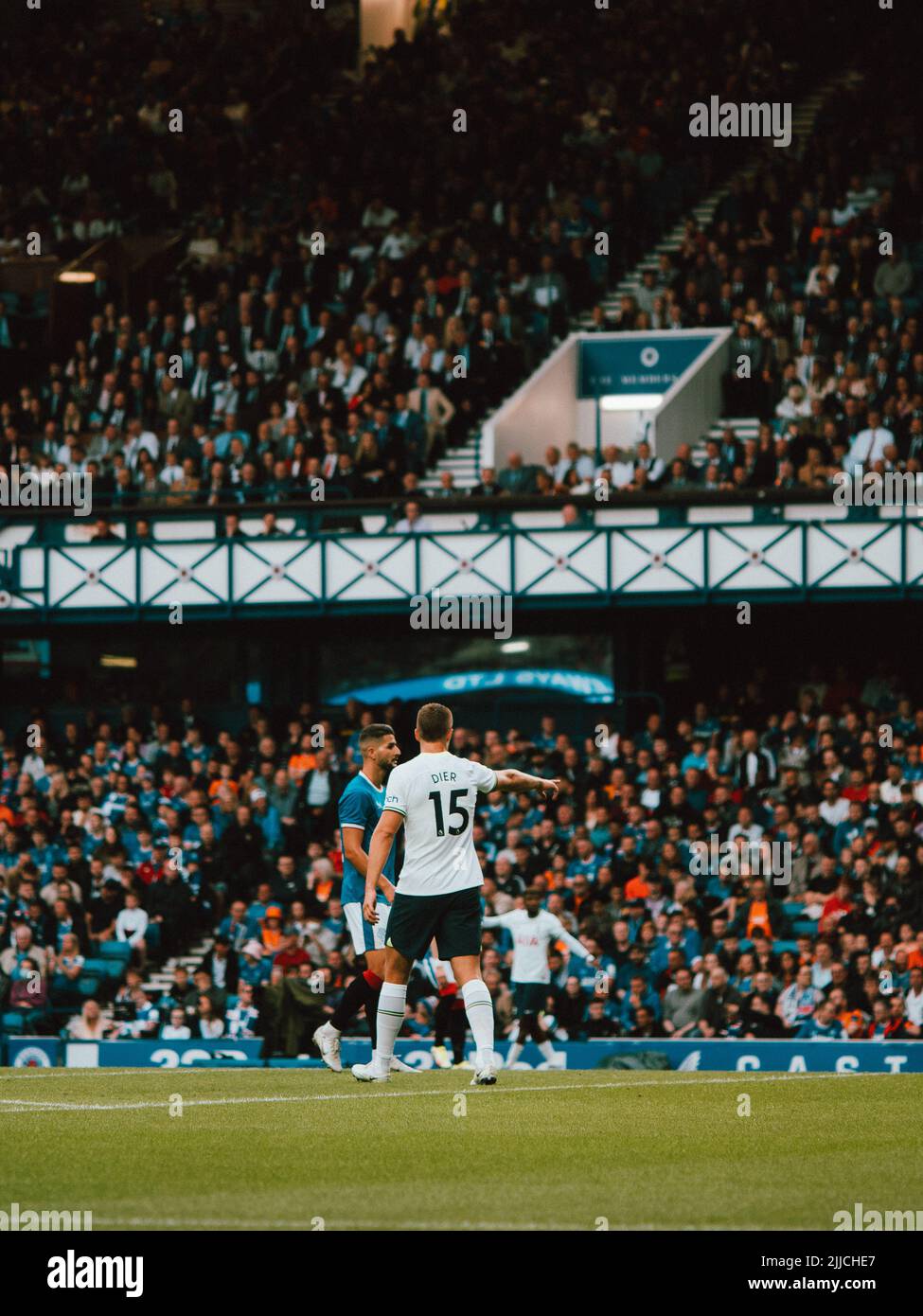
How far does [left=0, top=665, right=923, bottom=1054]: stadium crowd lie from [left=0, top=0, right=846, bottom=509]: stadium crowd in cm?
426

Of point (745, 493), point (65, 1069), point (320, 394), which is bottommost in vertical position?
point (65, 1069)

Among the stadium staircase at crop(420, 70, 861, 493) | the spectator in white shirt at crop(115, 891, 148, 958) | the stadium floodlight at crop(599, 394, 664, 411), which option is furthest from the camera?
the stadium floodlight at crop(599, 394, 664, 411)

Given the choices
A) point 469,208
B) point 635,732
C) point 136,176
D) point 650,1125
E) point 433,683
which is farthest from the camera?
point 136,176

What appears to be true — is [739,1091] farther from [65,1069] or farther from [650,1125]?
[65,1069]

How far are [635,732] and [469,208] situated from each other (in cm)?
1017

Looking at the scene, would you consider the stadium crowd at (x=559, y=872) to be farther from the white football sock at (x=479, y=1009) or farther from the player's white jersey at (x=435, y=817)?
the player's white jersey at (x=435, y=817)

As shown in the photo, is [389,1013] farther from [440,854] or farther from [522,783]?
[522,783]

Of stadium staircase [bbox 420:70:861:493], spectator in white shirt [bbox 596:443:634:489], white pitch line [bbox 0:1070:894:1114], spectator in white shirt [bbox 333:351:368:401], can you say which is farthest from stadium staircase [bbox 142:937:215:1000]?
white pitch line [bbox 0:1070:894:1114]

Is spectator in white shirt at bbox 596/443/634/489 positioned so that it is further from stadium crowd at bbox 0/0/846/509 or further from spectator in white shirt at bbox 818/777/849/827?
spectator in white shirt at bbox 818/777/849/827

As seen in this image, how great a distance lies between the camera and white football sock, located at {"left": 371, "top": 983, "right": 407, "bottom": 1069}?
13023mm

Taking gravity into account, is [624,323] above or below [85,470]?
above

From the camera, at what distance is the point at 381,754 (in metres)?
14.5

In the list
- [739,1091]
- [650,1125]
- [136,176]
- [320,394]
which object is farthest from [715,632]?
[650,1125]

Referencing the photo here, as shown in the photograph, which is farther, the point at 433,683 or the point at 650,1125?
the point at 433,683
